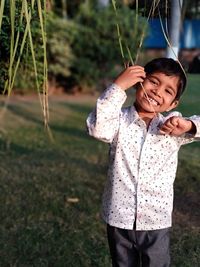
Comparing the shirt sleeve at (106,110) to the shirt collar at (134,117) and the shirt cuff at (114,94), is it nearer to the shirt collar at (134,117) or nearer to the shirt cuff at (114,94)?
the shirt cuff at (114,94)

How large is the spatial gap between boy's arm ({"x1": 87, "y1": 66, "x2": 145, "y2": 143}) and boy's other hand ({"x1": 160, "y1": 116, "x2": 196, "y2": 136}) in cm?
21

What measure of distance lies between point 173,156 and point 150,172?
0.14 m

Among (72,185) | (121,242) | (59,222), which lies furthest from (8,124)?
(121,242)

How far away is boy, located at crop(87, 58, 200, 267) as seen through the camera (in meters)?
2.39

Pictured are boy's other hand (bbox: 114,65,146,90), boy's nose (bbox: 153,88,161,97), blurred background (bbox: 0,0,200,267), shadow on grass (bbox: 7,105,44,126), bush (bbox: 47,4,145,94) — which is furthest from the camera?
bush (bbox: 47,4,145,94)

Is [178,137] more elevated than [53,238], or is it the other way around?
[178,137]

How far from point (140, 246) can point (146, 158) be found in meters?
0.43

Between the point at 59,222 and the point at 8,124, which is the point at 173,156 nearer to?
the point at 59,222

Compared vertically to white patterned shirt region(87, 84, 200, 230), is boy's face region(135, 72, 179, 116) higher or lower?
higher

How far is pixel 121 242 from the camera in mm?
2594

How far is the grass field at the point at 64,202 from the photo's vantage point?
11.7ft

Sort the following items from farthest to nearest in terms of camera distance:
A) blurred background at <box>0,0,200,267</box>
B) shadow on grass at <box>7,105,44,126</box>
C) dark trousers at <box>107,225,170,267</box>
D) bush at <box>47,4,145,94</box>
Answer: bush at <box>47,4,145,94</box>, shadow on grass at <box>7,105,44,126</box>, dark trousers at <box>107,225,170,267</box>, blurred background at <box>0,0,200,267</box>

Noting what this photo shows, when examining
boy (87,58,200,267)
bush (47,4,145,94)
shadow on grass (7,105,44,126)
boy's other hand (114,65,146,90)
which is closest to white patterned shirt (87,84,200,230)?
boy (87,58,200,267)

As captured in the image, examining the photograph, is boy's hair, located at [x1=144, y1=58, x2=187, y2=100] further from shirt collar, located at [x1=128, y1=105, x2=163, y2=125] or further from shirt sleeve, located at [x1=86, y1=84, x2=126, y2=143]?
shirt sleeve, located at [x1=86, y1=84, x2=126, y2=143]
